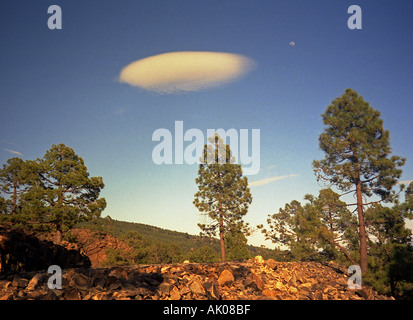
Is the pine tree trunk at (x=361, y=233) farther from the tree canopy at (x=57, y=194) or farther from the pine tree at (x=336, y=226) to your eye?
the tree canopy at (x=57, y=194)

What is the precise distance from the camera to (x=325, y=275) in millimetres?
15227

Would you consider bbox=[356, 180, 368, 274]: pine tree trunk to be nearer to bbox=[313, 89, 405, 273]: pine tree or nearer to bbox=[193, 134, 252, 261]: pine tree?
bbox=[313, 89, 405, 273]: pine tree

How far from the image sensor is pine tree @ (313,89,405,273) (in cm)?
1994

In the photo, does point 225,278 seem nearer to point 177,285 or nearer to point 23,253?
point 177,285

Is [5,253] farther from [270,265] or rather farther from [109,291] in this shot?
[270,265]

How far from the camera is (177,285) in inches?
380

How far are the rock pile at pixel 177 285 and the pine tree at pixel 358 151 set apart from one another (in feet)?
30.1

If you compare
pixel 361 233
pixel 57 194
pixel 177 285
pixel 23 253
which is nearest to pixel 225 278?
pixel 177 285

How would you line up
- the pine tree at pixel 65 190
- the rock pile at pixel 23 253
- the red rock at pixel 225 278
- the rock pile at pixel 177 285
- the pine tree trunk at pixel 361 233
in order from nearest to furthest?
the rock pile at pixel 177 285 → the red rock at pixel 225 278 → the rock pile at pixel 23 253 → the pine tree trunk at pixel 361 233 → the pine tree at pixel 65 190

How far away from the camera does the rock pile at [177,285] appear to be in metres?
8.30

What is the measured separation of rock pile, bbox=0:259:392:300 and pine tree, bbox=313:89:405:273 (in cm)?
918

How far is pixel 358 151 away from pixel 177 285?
1623 centimetres

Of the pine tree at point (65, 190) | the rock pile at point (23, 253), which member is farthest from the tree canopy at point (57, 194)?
the rock pile at point (23, 253)
